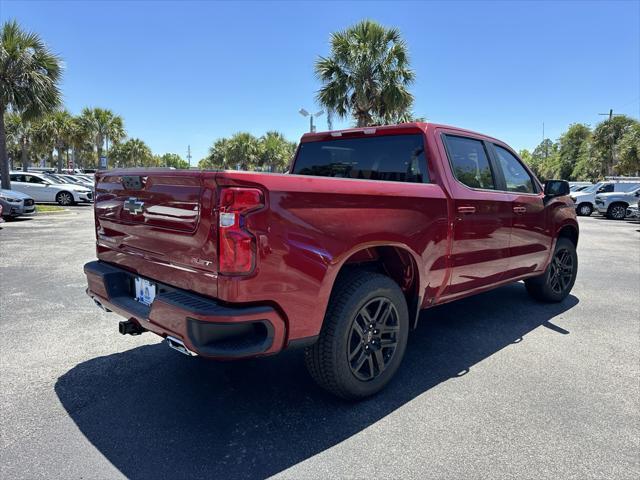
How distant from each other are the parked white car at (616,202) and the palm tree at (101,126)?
39397 millimetres

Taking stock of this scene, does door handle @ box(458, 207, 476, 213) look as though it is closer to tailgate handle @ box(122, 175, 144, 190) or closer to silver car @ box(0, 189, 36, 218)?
tailgate handle @ box(122, 175, 144, 190)

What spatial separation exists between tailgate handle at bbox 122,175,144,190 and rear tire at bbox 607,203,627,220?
77.0ft

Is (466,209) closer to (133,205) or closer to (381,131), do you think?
(381,131)

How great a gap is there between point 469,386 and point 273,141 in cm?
5584

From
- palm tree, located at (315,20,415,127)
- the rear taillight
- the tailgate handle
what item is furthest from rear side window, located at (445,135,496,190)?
palm tree, located at (315,20,415,127)

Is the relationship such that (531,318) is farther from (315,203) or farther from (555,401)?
(315,203)

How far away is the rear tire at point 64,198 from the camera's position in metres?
20.6

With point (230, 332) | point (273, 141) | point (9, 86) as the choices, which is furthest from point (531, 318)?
point (273, 141)

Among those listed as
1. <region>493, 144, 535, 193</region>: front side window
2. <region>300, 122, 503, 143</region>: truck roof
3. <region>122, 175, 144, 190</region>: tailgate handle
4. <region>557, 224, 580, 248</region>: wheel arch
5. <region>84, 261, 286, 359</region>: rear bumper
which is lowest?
<region>84, 261, 286, 359</region>: rear bumper

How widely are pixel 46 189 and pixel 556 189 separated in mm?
21864

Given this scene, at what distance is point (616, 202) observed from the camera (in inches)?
815

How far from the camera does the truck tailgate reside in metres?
2.32

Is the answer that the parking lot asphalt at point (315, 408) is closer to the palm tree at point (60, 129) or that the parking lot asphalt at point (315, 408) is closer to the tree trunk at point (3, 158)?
the tree trunk at point (3, 158)

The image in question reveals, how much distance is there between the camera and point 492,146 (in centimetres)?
437
